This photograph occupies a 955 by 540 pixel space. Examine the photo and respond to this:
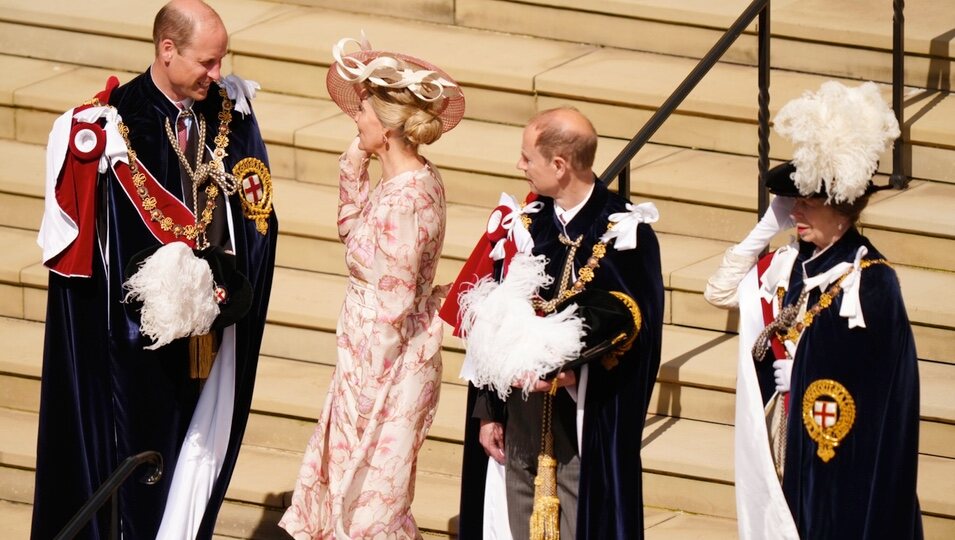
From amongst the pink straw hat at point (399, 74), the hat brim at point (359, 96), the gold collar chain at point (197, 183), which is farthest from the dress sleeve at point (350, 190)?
the gold collar chain at point (197, 183)

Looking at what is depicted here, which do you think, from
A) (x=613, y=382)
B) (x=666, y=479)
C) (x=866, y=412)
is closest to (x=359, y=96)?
(x=613, y=382)

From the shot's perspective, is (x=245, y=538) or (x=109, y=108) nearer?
(x=109, y=108)

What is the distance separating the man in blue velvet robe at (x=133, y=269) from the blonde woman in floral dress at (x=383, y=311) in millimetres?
387

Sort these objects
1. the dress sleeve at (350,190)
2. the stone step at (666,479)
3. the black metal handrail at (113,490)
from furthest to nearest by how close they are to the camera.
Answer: the stone step at (666,479)
the dress sleeve at (350,190)
the black metal handrail at (113,490)

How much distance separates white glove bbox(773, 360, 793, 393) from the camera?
19.6ft

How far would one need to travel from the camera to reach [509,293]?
231 inches

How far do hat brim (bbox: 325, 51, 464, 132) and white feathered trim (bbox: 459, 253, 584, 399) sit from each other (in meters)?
0.69

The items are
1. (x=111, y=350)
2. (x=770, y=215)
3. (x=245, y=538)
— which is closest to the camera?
(x=770, y=215)

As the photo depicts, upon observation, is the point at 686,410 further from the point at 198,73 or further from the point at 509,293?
the point at 198,73

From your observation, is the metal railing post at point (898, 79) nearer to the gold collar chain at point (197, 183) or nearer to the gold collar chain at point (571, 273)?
the gold collar chain at point (571, 273)

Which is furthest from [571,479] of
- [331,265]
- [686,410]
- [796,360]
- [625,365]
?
[331,265]

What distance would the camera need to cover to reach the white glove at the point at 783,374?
597 centimetres

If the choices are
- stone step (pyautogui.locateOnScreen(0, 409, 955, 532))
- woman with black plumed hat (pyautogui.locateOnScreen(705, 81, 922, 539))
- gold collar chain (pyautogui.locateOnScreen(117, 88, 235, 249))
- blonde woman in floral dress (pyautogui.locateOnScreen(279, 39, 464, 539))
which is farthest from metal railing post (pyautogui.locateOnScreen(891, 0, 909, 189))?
gold collar chain (pyautogui.locateOnScreen(117, 88, 235, 249))

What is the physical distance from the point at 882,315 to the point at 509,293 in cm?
122
